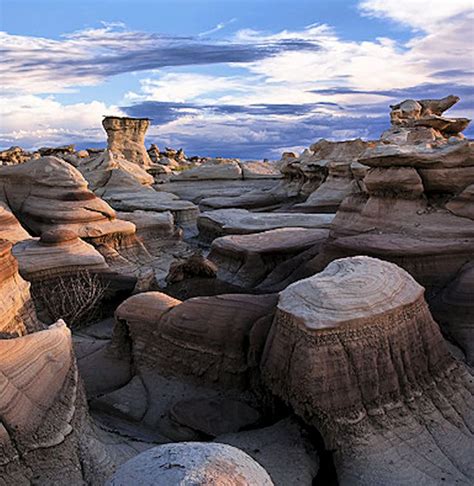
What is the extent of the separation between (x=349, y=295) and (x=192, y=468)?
2.86 m

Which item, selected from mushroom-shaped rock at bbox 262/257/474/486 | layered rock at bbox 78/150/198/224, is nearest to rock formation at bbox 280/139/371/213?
layered rock at bbox 78/150/198/224

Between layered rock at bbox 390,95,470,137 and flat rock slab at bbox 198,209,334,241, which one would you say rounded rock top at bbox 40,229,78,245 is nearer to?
flat rock slab at bbox 198,209,334,241

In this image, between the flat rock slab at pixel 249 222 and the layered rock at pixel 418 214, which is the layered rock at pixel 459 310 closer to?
the layered rock at pixel 418 214

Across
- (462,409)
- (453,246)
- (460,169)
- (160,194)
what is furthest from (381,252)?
(160,194)

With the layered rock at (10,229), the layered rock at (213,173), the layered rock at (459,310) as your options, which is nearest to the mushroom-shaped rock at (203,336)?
the layered rock at (459,310)

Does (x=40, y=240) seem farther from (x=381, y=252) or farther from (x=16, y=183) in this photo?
(x=381, y=252)

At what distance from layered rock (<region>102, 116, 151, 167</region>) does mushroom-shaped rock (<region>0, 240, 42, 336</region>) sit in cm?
2875

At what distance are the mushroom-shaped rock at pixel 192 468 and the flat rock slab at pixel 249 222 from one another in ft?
32.1

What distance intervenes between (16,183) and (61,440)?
955 cm

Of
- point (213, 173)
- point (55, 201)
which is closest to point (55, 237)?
point (55, 201)

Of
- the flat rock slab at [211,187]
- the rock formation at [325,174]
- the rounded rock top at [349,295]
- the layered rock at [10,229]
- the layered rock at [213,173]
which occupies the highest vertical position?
the rounded rock top at [349,295]

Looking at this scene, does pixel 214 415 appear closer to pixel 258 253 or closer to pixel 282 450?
pixel 282 450

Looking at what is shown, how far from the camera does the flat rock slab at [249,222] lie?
13.1 meters

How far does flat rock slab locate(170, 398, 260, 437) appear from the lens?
17.9 ft
